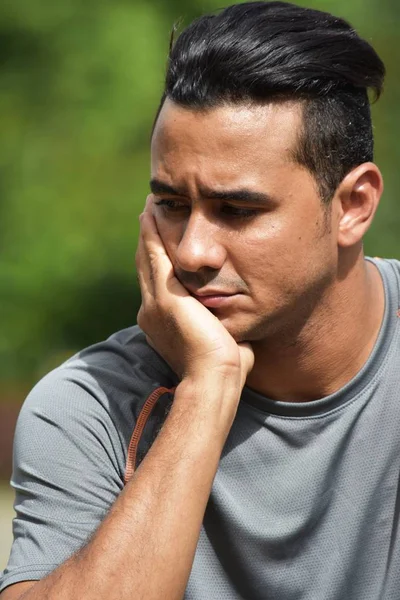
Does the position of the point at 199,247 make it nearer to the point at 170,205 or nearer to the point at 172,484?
the point at 170,205

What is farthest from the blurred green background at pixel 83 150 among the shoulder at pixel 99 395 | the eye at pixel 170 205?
the eye at pixel 170 205

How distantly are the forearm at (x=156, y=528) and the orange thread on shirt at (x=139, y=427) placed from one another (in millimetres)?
242

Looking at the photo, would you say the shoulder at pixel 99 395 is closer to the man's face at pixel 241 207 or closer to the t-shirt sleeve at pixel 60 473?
the t-shirt sleeve at pixel 60 473

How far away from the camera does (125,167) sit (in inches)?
270

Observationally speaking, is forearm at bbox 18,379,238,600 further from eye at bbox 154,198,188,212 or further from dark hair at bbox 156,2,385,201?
dark hair at bbox 156,2,385,201

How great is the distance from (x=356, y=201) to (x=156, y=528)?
1256 millimetres

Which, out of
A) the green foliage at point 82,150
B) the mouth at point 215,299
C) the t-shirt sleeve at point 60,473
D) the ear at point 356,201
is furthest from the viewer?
the green foliage at point 82,150

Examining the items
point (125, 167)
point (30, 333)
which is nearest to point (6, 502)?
point (30, 333)

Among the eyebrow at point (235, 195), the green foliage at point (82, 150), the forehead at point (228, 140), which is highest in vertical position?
the forehead at point (228, 140)

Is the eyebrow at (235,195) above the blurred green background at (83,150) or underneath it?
above

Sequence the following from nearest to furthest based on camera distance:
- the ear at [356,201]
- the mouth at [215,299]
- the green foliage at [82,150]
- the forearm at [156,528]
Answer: the forearm at [156,528]
the mouth at [215,299]
the ear at [356,201]
the green foliage at [82,150]

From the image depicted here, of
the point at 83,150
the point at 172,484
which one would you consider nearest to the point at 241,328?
the point at 172,484

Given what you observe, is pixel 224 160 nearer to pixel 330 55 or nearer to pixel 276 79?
pixel 276 79

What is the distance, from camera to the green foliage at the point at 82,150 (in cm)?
683
